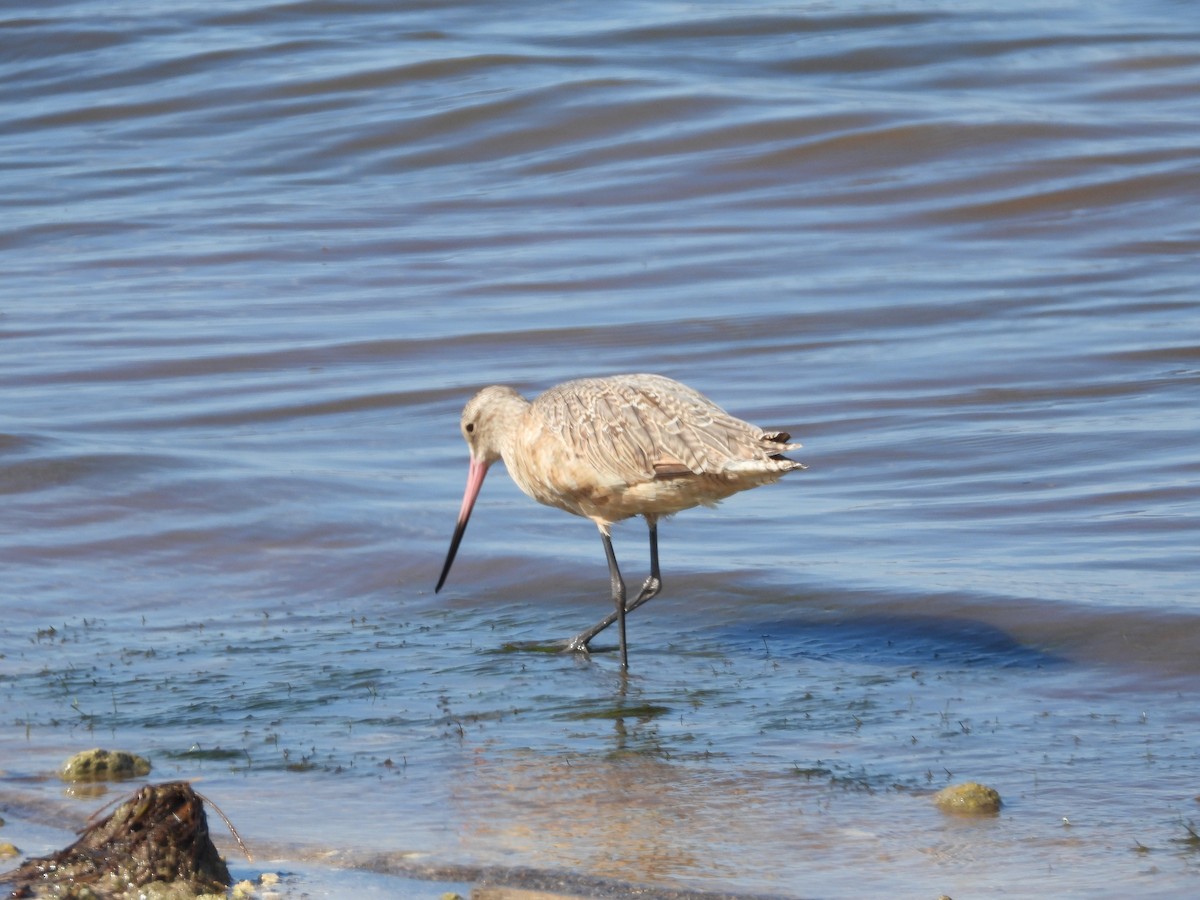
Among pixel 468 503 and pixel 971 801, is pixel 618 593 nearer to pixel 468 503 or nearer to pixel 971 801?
pixel 468 503

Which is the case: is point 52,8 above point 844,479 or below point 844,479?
above

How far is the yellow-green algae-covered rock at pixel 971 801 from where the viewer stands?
4887 millimetres

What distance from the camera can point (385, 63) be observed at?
2366cm

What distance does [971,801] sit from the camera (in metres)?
4.91

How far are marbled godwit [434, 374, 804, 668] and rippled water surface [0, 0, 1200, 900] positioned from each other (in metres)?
0.56

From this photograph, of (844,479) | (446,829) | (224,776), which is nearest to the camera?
(446,829)

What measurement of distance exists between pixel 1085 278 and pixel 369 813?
10.2 meters

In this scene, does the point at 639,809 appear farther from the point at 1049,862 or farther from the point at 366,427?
the point at 366,427

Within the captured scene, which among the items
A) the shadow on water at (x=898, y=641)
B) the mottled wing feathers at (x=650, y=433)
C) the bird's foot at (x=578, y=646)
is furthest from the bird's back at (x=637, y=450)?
the shadow on water at (x=898, y=641)

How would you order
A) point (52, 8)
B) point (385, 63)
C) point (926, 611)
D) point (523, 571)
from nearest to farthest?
1. point (926, 611)
2. point (523, 571)
3. point (385, 63)
4. point (52, 8)

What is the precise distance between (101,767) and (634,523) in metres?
4.31

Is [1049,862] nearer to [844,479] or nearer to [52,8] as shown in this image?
[844,479]

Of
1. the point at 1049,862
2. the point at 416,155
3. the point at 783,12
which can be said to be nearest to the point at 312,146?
the point at 416,155

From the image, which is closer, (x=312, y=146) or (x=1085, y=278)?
(x=1085, y=278)
